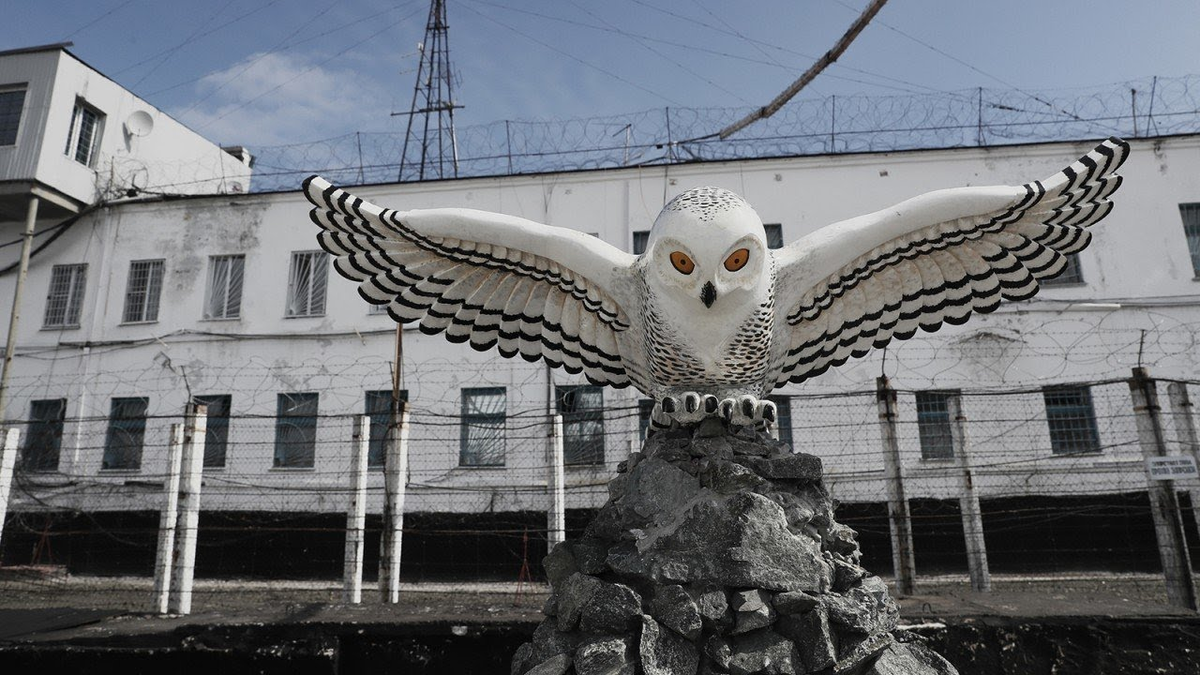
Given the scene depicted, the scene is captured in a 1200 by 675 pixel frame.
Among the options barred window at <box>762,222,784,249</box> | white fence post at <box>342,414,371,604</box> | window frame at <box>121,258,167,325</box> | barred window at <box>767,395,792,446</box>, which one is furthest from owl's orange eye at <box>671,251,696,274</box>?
window frame at <box>121,258,167,325</box>

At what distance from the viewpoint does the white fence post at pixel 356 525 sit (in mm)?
6012

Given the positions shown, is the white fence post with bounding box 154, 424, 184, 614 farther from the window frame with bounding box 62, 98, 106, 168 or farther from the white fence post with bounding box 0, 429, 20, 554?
the window frame with bounding box 62, 98, 106, 168

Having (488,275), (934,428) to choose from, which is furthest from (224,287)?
(934,428)

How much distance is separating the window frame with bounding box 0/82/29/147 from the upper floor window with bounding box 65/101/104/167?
757mm

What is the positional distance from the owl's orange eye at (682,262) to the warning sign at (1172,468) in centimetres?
508

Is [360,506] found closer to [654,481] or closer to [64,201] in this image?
[654,481]

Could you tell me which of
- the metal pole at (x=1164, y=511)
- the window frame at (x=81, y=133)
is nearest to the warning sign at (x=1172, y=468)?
the metal pole at (x=1164, y=511)

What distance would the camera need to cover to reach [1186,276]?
1164 cm

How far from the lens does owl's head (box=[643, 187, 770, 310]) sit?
2799 millimetres

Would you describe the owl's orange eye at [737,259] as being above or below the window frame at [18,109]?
below

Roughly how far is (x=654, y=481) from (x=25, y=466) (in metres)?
13.0

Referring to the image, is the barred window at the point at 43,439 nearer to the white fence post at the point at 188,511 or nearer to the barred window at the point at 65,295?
the barred window at the point at 65,295

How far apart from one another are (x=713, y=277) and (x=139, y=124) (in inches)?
655

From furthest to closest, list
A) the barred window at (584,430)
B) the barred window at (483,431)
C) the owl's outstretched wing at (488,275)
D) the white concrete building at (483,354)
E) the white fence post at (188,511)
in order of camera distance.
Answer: the barred window at (483,431), the barred window at (584,430), the white concrete building at (483,354), the white fence post at (188,511), the owl's outstretched wing at (488,275)
